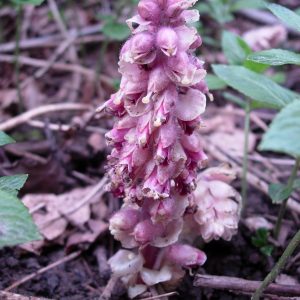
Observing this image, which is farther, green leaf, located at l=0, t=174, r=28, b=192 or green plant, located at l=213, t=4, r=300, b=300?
green leaf, located at l=0, t=174, r=28, b=192

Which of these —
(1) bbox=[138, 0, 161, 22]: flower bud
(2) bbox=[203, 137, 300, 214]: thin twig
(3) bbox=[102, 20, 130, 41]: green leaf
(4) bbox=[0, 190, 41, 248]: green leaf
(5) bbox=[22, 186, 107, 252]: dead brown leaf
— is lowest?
(2) bbox=[203, 137, 300, 214]: thin twig

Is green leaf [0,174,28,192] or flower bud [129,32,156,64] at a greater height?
flower bud [129,32,156,64]

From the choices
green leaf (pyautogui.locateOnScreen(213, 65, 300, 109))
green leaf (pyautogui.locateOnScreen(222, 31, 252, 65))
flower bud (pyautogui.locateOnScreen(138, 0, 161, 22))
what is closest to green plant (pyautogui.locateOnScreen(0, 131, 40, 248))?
flower bud (pyautogui.locateOnScreen(138, 0, 161, 22))

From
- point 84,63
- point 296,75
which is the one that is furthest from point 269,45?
point 84,63

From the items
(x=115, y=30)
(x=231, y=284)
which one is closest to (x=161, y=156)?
(x=231, y=284)

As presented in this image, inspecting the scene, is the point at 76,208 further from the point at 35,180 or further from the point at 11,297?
the point at 11,297

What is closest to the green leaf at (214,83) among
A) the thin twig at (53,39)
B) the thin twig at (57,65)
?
the thin twig at (57,65)

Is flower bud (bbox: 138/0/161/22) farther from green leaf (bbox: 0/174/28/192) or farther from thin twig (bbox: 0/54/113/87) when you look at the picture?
thin twig (bbox: 0/54/113/87)
